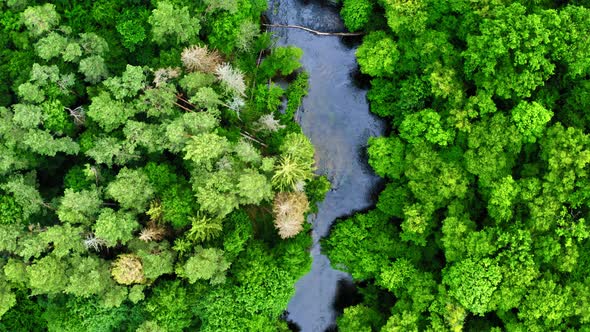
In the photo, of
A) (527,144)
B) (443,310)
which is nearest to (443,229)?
(443,310)

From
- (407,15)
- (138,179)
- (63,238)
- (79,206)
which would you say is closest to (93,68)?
(138,179)

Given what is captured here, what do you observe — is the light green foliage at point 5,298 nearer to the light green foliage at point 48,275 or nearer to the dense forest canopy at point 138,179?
the dense forest canopy at point 138,179

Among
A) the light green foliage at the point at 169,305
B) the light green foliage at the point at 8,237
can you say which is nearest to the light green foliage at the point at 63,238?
the light green foliage at the point at 8,237

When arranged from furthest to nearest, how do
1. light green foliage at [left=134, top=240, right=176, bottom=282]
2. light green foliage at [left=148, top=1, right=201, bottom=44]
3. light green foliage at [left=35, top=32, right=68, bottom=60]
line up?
light green foliage at [left=148, top=1, right=201, bottom=44], light green foliage at [left=35, top=32, right=68, bottom=60], light green foliage at [left=134, top=240, right=176, bottom=282]

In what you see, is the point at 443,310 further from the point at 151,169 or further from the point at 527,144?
the point at 151,169

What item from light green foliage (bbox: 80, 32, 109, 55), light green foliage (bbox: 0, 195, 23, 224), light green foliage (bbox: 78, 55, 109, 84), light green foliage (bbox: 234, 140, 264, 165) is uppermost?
light green foliage (bbox: 80, 32, 109, 55)

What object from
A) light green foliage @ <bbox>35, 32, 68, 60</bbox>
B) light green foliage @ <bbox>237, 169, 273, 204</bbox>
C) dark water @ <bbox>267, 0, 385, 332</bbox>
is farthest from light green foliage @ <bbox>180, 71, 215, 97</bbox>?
dark water @ <bbox>267, 0, 385, 332</bbox>

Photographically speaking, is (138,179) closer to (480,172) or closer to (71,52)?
(71,52)

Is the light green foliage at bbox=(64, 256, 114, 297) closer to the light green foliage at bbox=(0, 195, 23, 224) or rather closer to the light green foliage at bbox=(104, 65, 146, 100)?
the light green foliage at bbox=(0, 195, 23, 224)
